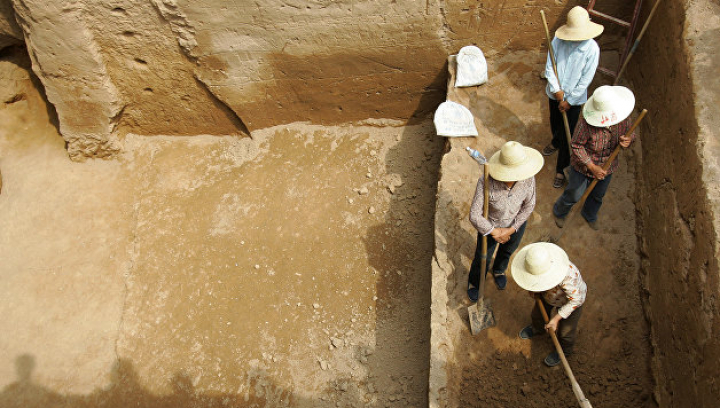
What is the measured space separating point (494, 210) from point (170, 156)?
4.60m

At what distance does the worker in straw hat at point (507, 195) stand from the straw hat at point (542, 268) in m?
0.49

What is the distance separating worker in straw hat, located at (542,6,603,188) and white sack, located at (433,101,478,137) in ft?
2.88

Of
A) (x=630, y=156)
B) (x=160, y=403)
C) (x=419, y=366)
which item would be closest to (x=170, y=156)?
(x=160, y=403)

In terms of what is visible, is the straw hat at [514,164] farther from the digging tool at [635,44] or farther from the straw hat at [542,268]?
A: the digging tool at [635,44]

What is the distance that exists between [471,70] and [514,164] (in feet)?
7.97

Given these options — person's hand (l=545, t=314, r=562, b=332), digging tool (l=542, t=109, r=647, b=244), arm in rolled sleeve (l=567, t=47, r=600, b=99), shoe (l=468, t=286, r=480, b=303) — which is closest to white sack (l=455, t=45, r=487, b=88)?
arm in rolled sleeve (l=567, t=47, r=600, b=99)

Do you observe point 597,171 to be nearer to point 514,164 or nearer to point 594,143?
point 594,143

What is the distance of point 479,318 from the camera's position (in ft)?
13.4

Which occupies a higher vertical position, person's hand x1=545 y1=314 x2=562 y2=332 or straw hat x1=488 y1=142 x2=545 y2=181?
straw hat x1=488 y1=142 x2=545 y2=181

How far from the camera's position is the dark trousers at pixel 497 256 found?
12.9 ft

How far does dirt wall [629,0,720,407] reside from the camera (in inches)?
131

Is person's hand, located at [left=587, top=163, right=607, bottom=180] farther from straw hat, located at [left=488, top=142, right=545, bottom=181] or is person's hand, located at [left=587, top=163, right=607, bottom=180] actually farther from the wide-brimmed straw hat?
straw hat, located at [left=488, top=142, right=545, bottom=181]

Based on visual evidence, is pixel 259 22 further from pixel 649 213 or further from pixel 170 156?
pixel 649 213

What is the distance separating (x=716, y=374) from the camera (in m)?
3.11
